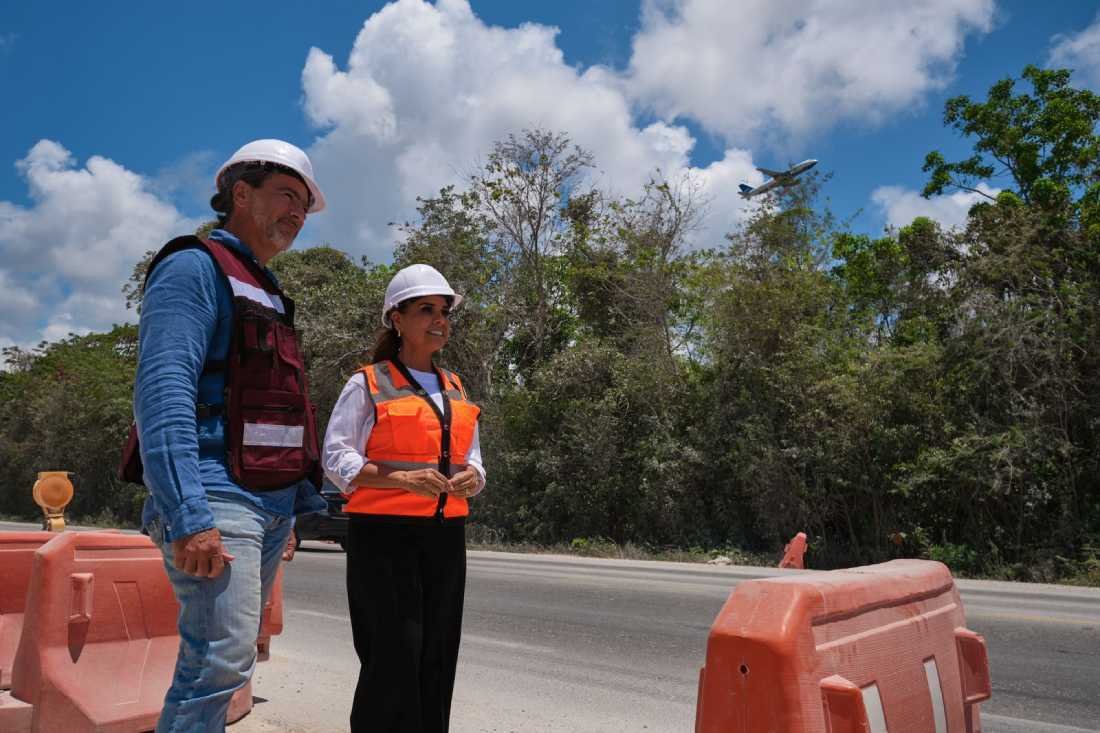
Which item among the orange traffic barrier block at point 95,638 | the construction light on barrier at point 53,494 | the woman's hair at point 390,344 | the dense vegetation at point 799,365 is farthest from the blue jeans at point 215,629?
the dense vegetation at point 799,365

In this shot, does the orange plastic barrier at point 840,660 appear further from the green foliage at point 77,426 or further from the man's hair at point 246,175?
the green foliage at point 77,426

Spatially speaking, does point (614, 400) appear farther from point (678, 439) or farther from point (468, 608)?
point (468, 608)

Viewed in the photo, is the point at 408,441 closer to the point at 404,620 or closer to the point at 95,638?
the point at 404,620

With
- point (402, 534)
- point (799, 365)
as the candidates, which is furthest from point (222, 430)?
point (799, 365)

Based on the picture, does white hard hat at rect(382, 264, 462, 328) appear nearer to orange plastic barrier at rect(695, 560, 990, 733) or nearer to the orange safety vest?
the orange safety vest

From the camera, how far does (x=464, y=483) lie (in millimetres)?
3604

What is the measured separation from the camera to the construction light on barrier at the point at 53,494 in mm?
7250

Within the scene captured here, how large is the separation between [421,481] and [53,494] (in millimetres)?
5135

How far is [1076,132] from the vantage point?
21.4 meters

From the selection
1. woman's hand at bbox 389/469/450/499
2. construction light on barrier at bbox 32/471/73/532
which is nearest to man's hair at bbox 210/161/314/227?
woman's hand at bbox 389/469/450/499

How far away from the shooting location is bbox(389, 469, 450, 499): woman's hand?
345cm

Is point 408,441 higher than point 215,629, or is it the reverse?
point 408,441

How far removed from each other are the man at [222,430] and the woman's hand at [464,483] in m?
0.69

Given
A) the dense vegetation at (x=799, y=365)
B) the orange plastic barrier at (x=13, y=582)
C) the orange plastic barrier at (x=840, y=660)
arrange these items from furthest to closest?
the dense vegetation at (x=799, y=365)
the orange plastic barrier at (x=13, y=582)
the orange plastic barrier at (x=840, y=660)
